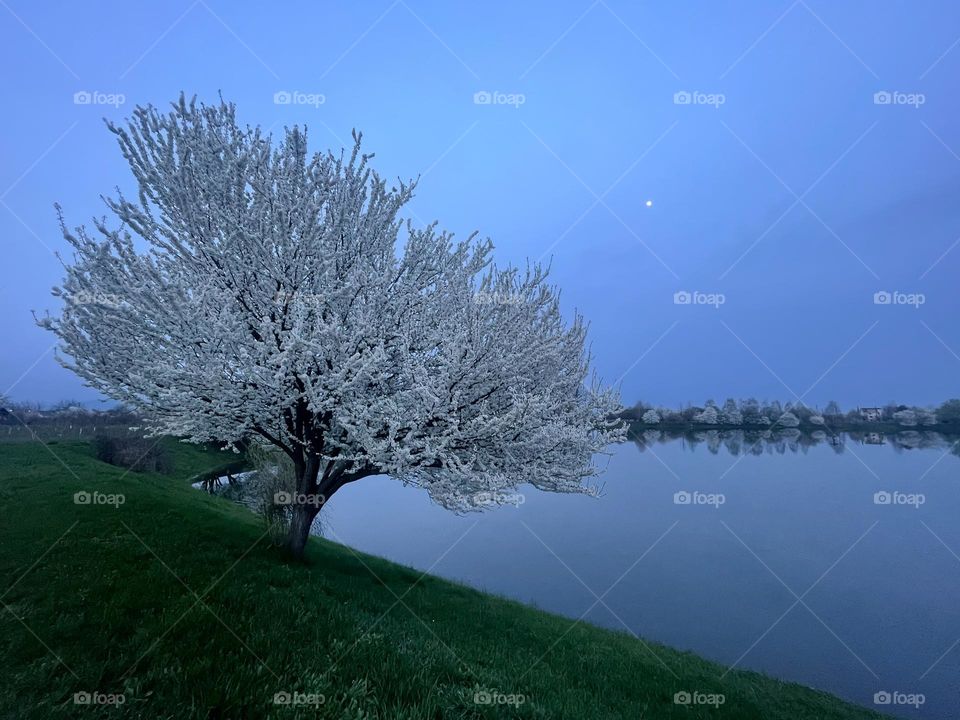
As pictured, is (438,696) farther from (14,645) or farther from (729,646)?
(729,646)

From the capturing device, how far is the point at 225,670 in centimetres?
654

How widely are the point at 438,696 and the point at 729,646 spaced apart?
17.5 metres

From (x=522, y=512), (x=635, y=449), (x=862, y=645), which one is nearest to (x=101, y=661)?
(x=862, y=645)
